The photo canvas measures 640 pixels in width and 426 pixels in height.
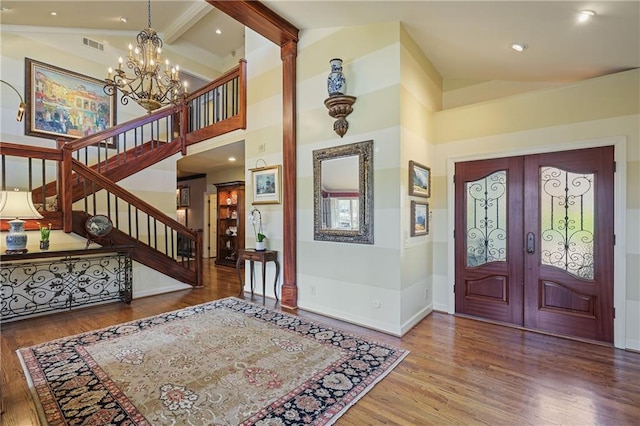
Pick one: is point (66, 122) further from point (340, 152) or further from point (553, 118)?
point (553, 118)

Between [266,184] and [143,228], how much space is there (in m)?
2.64

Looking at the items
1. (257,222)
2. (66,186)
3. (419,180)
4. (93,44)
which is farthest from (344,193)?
(93,44)

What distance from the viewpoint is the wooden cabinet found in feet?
26.5

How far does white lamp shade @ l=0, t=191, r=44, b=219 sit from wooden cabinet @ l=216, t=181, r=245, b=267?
459cm

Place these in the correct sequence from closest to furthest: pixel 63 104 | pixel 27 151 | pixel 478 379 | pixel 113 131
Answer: pixel 478 379 < pixel 27 151 < pixel 113 131 < pixel 63 104

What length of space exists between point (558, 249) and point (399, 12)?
3.10 meters

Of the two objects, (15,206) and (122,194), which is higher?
(122,194)

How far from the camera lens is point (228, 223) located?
849cm

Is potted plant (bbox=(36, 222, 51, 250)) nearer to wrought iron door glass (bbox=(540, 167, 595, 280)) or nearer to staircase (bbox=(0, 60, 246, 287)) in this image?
staircase (bbox=(0, 60, 246, 287))

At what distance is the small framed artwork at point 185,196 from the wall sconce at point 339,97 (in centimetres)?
817

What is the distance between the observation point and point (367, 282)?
12.1ft

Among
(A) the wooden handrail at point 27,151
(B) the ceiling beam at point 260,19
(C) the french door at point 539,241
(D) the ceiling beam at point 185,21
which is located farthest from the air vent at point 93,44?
(C) the french door at point 539,241

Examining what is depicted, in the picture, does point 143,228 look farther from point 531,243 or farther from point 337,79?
point 531,243

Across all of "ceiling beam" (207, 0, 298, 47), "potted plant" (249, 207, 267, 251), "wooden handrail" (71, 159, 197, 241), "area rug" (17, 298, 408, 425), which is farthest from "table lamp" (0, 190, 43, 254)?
"ceiling beam" (207, 0, 298, 47)
